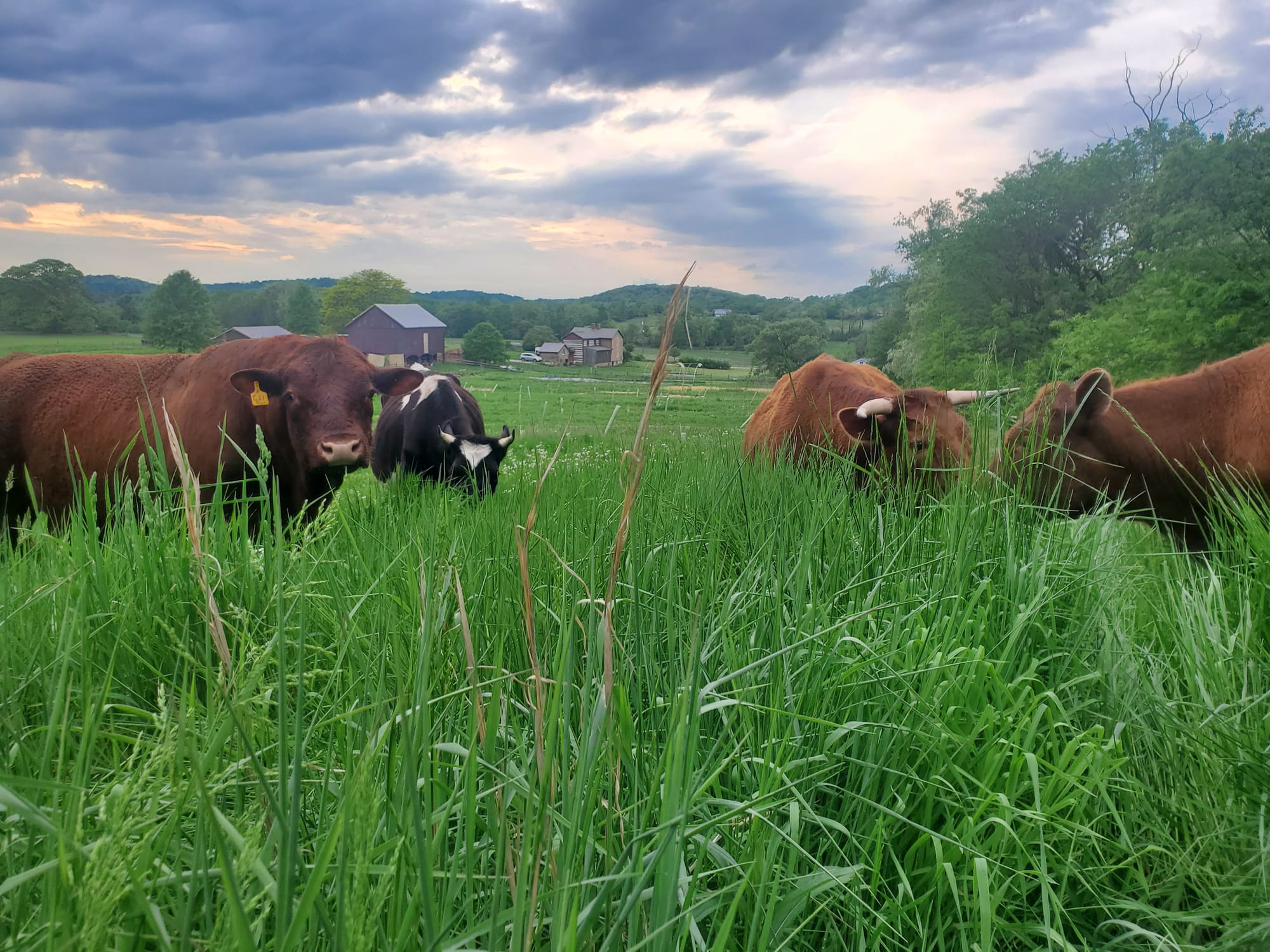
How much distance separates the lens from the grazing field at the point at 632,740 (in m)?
0.92

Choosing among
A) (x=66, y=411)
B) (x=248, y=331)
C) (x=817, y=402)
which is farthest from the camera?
(x=248, y=331)

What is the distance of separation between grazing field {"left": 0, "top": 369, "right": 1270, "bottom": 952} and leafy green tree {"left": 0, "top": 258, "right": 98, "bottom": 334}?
1350 cm

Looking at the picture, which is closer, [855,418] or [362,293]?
[855,418]

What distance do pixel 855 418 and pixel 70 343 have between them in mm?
10552

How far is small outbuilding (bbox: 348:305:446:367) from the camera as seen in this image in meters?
29.3

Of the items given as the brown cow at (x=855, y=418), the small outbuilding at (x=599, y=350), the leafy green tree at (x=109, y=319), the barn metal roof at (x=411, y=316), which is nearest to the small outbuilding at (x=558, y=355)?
the small outbuilding at (x=599, y=350)

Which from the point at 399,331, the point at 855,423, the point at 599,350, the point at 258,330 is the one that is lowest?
the point at 855,423

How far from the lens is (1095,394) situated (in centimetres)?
611

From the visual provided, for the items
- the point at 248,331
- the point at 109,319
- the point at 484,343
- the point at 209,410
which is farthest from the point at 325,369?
the point at 484,343

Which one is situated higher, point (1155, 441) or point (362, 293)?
point (362, 293)

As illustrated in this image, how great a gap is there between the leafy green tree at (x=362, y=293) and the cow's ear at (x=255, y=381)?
29.1 meters

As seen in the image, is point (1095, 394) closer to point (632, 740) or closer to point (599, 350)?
point (599, 350)

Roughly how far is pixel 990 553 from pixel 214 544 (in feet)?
9.11

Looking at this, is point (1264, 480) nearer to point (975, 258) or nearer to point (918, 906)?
point (918, 906)
